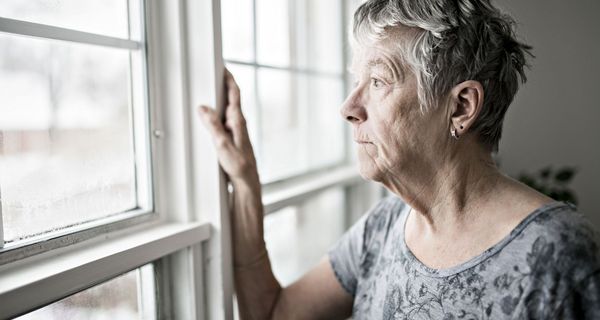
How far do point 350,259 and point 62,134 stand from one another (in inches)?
33.1

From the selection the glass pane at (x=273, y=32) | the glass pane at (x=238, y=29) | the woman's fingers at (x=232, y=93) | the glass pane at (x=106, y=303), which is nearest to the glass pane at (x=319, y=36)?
the glass pane at (x=273, y=32)

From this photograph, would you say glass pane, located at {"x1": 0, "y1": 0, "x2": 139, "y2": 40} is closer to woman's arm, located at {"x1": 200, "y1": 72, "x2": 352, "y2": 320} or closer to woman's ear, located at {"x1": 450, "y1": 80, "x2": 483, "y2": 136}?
woman's arm, located at {"x1": 200, "y1": 72, "x2": 352, "y2": 320}

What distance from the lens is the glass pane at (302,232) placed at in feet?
5.59

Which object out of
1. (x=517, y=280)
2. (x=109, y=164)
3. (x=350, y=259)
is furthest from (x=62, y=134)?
(x=517, y=280)

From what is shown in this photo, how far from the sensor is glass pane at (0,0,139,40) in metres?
0.85

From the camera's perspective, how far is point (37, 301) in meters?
0.76

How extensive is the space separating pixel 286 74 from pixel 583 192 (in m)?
2.23

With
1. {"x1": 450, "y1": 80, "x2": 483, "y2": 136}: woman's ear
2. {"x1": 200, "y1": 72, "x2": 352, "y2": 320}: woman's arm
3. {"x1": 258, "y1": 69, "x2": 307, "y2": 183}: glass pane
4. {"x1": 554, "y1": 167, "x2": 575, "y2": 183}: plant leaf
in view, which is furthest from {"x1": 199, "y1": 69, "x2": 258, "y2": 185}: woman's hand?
{"x1": 554, "y1": 167, "x2": 575, "y2": 183}: plant leaf

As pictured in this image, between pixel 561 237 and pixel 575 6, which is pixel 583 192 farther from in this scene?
pixel 561 237

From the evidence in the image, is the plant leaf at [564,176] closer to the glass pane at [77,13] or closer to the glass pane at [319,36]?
the glass pane at [319,36]

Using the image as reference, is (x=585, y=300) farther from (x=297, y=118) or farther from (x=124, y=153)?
(x=297, y=118)

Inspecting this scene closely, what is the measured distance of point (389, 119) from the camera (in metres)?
1.09

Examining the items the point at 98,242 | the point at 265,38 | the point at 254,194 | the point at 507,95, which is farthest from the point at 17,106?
the point at 507,95

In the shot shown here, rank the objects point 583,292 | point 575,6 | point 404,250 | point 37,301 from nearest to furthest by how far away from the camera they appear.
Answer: point 37,301, point 583,292, point 404,250, point 575,6
